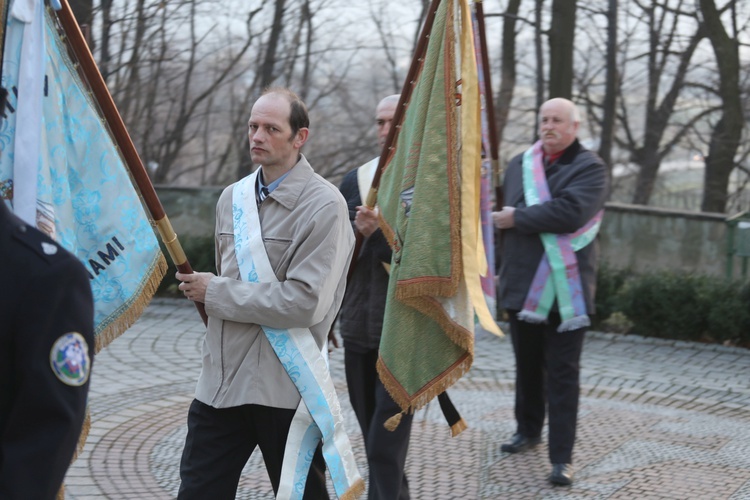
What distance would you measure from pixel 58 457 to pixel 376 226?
2.83 meters

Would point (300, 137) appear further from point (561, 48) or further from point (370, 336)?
point (561, 48)

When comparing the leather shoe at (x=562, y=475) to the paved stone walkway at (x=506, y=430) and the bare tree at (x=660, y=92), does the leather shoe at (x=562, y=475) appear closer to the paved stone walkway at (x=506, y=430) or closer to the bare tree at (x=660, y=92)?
the paved stone walkway at (x=506, y=430)

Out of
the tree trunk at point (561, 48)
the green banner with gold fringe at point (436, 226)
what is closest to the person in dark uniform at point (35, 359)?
the green banner with gold fringe at point (436, 226)

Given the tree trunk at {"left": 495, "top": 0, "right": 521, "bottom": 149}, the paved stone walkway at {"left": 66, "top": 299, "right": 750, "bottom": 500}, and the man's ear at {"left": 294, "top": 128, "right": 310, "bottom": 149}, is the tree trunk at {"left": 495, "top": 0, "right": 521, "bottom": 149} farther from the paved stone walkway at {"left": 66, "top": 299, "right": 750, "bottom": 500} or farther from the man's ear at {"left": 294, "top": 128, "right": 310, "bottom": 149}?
the man's ear at {"left": 294, "top": 128, "right": 310, "bottom": 149}

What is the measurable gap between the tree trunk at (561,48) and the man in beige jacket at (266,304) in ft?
31.2

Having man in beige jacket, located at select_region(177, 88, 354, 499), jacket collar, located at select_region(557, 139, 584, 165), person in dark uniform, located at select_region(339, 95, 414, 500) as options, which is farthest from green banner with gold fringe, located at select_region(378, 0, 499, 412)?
jacket collar, located at select_region(557, 139, 584, 165)

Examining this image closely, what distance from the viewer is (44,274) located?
2074mm

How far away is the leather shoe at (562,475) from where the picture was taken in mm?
5684

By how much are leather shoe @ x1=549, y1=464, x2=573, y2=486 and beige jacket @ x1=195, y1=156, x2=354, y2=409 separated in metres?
2.37

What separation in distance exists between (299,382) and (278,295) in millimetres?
340

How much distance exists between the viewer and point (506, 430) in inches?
270

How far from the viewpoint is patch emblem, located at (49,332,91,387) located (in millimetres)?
2086

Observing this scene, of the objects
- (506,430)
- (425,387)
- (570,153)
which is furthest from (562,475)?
(570,153)

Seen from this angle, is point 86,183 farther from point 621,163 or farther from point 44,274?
point 621,163
